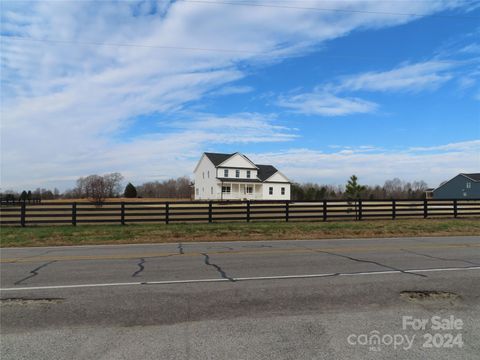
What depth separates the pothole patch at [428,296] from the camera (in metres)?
6.30

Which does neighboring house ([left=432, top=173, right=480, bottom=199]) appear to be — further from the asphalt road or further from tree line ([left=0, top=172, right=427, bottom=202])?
the asphalt road

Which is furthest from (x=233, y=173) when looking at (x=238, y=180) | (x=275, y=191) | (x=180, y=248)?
(x=180, y=248)

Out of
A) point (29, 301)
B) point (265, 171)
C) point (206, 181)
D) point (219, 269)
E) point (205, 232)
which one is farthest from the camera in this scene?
point (265, 171)

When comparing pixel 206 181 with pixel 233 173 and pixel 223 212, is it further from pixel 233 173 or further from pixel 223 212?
pixel 223 212

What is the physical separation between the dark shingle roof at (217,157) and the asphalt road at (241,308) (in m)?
47.7


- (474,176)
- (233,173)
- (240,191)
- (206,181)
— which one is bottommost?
(240,191)

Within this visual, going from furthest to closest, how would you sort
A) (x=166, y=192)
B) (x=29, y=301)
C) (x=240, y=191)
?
(x=166, y=192), (x=240, y=191), (x=29, y=301)

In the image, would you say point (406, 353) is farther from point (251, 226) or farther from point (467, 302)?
point (251, 226)

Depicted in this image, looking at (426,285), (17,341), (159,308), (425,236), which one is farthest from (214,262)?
(425,236)

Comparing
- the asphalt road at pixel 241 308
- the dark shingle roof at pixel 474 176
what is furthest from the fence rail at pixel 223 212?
the dark shingle roof at pixel 474 176

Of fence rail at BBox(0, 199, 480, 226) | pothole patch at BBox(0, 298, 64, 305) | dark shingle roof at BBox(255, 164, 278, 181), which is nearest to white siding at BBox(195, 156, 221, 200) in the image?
dark shingle roof at BBox(255, 164, 278, 181)

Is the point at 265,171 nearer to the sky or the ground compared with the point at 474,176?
nearer to the sky

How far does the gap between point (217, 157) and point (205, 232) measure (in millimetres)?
42339

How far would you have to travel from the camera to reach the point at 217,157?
59406mm
